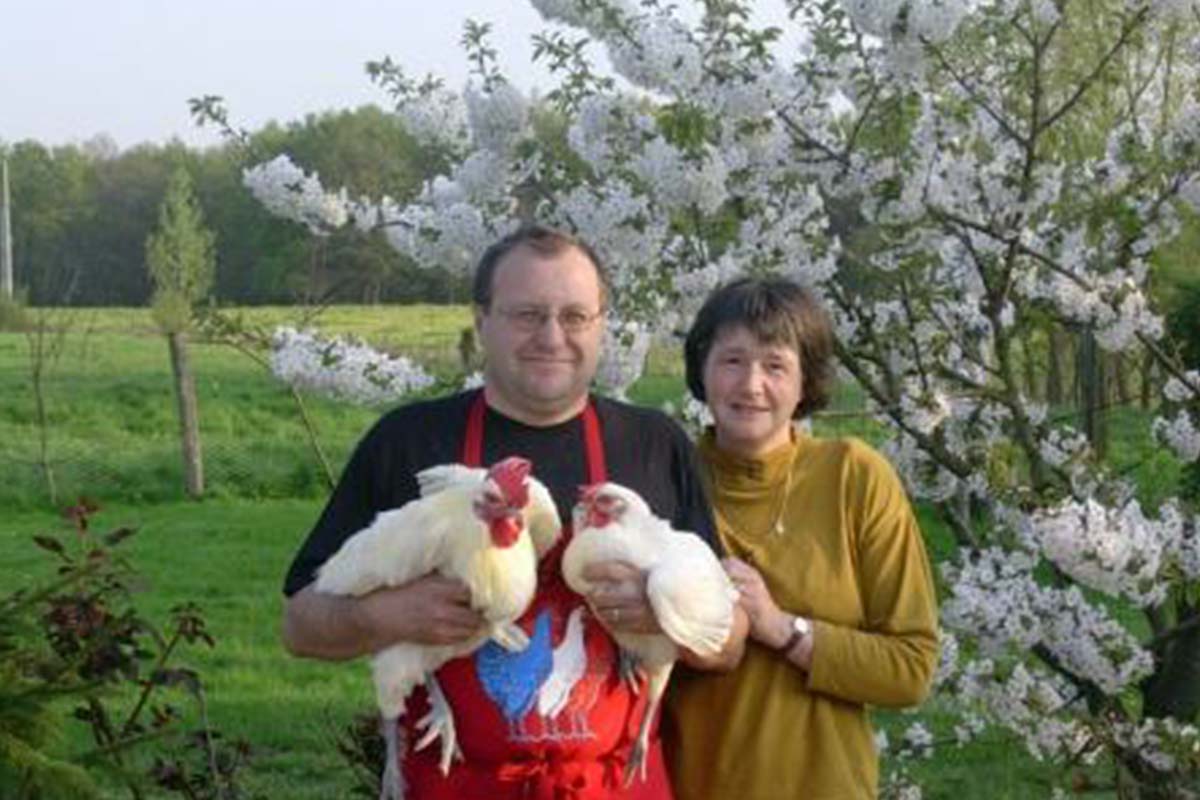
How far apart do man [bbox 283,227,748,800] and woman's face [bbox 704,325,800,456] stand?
129 millimetres

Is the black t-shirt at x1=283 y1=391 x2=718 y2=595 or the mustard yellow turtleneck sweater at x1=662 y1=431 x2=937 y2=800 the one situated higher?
the black t-shirt at x1=283 y1=391 x2=718 y2=595

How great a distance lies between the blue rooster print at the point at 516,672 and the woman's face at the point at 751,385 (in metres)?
0.48

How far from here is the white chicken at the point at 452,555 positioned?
2562 mm

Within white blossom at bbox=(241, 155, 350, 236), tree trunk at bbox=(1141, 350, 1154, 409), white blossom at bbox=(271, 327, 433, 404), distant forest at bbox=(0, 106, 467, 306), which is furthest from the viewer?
distant forest at bbox=(0, 106, 467, 306)

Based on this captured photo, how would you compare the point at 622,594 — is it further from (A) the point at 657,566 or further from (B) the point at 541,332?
(B) the point at 541,332

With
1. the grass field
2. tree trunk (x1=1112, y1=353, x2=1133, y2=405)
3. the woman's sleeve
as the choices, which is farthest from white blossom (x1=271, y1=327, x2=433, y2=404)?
tree trunk (x1=1112, y1=353, x2=1133, y2=405)

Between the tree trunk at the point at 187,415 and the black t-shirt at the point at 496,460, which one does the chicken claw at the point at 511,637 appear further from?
the tree trunk at the point at 187,415

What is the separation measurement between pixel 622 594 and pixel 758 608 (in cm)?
29

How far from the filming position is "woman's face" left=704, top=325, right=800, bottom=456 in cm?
294

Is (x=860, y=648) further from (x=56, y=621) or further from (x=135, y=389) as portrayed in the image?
(x=135, y=389)

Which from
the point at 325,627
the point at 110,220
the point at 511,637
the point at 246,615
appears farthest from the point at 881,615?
the point at 110,220

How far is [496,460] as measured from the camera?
2.76 meters

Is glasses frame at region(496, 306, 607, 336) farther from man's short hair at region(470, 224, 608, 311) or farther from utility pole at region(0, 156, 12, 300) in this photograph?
utility pole at region(0, 156, 12, 300)

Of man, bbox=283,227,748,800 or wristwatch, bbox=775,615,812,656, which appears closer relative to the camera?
man, bbox=283,227,748,800
